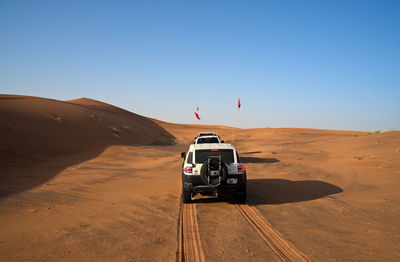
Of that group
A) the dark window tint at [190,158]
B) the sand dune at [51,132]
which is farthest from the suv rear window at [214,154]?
the sand dune at [51,132]

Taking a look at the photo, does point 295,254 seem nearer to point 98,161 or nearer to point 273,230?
point 273,230

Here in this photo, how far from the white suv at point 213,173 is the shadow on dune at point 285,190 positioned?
3.12ft

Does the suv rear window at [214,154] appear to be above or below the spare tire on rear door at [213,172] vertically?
above

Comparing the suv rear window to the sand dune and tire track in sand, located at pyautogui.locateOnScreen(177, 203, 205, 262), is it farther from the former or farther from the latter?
the sand dune

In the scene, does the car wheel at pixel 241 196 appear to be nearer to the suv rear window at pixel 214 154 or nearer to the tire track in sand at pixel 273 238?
the tire track in sand at pixel 273 238

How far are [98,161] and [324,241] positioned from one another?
14864 millimetres

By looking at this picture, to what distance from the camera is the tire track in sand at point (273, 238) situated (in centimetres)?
462

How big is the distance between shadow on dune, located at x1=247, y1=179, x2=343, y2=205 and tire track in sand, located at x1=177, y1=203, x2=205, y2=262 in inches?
87.0

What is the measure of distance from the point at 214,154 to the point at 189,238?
329 cm

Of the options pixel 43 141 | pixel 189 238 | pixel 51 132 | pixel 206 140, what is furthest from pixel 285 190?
pixel 51 132

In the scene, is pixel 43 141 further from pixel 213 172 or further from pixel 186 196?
pixel 213 172

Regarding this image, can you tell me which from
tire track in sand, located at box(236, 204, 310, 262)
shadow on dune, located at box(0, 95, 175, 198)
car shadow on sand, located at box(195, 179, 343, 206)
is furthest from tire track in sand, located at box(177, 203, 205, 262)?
shadow on dune, located at box(0, 95, 175, 198)

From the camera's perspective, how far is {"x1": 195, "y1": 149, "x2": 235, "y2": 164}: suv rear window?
8.32m

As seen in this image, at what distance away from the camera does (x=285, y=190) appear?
10.2 metres
